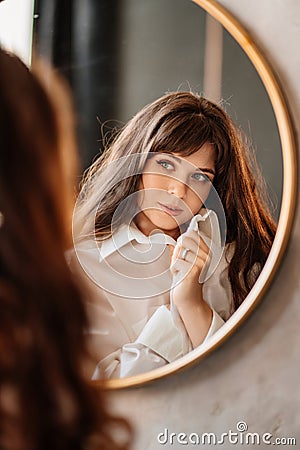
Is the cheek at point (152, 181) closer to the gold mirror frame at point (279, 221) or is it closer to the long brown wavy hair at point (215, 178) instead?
the long brown wavy hair at point (215, 178)

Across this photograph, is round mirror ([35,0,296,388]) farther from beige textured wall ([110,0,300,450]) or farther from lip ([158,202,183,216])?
lip ([158,202,183,216])

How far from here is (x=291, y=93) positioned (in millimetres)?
1452

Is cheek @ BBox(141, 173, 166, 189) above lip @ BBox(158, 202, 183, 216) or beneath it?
above

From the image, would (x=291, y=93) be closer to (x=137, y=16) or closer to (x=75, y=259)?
(x=137, y=16)

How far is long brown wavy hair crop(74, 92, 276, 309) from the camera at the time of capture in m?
1.43

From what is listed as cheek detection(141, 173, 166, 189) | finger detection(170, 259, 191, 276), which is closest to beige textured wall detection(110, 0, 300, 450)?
finger detection(170, 259, 191, 276)

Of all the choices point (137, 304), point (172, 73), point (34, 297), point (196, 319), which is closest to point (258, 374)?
point (196, 319)

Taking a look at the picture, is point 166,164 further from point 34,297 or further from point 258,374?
point 34,297

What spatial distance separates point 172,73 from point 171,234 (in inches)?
12.5

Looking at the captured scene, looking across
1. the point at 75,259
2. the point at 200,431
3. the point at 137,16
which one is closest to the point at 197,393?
the point at 200,431

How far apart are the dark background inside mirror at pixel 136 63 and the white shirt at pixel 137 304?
187 mm

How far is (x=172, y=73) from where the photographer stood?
4.85 feet

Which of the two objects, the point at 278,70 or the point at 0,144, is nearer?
the point at 0,144

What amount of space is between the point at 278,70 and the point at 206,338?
536mm
